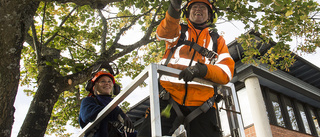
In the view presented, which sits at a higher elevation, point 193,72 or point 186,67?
point 186,67

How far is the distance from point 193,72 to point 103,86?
2094 millimetres

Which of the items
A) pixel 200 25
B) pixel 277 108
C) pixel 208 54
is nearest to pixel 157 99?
pixel 208 54

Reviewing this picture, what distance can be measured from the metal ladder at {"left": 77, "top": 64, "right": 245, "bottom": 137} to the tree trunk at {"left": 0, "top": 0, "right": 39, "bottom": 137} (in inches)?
42.0

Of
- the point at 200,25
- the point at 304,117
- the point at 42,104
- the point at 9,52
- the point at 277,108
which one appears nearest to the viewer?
the point at 200,25

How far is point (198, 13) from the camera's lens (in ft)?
10.2

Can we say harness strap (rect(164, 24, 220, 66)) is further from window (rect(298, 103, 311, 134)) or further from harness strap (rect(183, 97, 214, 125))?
window (rect(298, 103, 311, 134))

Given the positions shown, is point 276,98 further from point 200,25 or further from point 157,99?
point 157,99

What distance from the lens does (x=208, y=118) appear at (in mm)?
2732

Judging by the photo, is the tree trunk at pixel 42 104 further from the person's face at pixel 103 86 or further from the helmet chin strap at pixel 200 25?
the helmet chin strap at pixel 200 25

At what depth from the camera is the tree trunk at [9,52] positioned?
→ 11.1 feet

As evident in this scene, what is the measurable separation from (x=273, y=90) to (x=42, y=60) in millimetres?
10398

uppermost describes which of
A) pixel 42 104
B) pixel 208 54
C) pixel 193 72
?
pixel 42 104

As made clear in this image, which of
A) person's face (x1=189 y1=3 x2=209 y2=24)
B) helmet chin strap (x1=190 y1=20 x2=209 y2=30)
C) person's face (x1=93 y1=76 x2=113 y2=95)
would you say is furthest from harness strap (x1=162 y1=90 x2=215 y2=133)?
person's face (x1=93 y1=76 x2=113 y2=95)

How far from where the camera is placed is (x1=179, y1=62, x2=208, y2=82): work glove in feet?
7.39
